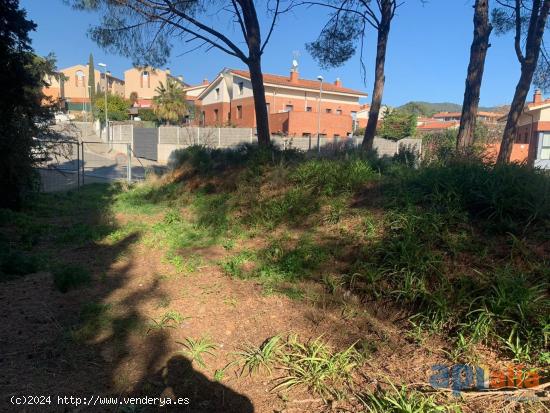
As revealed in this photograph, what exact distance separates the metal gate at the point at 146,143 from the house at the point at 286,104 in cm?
993

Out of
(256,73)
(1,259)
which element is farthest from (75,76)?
(1,259)

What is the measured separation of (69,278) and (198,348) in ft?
6.94

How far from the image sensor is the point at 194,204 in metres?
9.01

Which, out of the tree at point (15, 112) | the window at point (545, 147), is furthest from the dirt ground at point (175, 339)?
the window at point (545, 147)

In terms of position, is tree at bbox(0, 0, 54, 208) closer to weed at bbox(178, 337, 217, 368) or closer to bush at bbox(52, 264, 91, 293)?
bush at bbox(52, 264, 91, 293)

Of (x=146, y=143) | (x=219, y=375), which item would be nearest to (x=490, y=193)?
(x=219, y=375)

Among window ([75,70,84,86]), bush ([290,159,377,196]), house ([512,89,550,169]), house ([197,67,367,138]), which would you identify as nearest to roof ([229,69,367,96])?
house ([197,67,367,138])

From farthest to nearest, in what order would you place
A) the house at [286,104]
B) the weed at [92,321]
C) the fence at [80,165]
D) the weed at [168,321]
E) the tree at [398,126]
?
the tree at [398,126] < the house at [286,104] < the fence at [80,165] < the weed at [168,321] < the weed at [92,321]

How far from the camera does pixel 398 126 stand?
43000mm

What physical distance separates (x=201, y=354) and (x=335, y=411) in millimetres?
1178

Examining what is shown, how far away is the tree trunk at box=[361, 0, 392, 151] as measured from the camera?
1263cm

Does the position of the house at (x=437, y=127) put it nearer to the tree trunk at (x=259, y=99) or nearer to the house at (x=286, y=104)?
the house at (x=286, y=104)

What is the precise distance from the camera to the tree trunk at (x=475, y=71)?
373 inches

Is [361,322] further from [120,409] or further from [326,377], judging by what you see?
[120,409]
